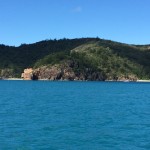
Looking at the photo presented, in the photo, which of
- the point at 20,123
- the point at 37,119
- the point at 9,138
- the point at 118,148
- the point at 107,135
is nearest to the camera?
the point at 118,148

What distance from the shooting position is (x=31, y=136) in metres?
61.2

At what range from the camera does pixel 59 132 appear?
214 ft

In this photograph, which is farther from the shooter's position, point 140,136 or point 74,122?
point 74,122

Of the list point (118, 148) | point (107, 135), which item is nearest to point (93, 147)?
point (118, 148)

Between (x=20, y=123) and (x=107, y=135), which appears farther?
(x=20, y=123)

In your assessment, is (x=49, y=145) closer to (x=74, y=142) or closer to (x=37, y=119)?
(x=74, y=142)

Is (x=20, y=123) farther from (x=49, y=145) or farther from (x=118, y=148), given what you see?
(x=118, y=148)

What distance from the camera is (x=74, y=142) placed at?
5794cm

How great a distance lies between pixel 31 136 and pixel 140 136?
1576 cm

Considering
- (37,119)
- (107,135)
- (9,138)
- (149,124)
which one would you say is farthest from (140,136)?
(37,119)

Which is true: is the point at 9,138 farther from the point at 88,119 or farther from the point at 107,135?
the point at 88,119

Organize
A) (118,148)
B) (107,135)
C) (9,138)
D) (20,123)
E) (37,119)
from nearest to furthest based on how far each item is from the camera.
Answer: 1. (118,148)
2. (9,138)
3. (107,135)
4. (20,123)
5. (37,119)

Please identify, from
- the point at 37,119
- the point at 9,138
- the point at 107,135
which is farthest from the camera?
the point at 37,119

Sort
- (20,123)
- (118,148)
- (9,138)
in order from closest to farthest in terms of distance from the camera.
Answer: (118,148), (9,138), (20,123)
